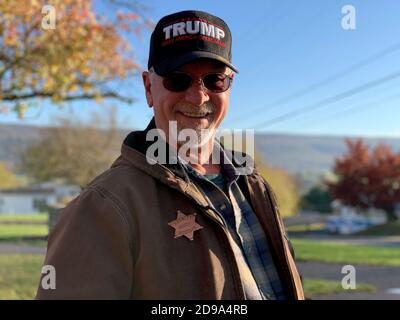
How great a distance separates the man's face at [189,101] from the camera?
1.89 meters

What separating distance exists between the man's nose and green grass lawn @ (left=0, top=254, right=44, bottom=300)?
6.22m

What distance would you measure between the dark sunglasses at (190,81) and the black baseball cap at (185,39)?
0.16 feet

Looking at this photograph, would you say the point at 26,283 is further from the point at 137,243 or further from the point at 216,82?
the point at 137,243

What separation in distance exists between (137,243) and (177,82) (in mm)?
693

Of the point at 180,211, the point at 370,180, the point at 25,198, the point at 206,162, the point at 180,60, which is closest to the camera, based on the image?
the point at 180,211

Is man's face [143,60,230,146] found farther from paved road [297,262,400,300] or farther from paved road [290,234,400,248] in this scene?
paved road [290,234,400,248]

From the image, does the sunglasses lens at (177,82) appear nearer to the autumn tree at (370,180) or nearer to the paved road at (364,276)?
the paved road at (364,276)

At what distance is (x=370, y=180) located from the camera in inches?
1989

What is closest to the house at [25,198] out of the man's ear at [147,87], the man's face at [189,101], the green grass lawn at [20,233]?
the green grass lawn at [20,233]

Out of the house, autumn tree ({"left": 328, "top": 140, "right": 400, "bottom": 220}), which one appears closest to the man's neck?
autumn tree ({"left": 328, "top": 140, "right": 400, "bottom": 220})

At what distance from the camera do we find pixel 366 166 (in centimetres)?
5112

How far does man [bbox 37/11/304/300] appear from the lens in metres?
1.44

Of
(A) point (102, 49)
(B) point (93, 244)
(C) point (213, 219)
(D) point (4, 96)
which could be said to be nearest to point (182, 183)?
(C) point (213, 219)

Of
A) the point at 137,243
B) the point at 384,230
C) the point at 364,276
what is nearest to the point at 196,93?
the point at 137,243
